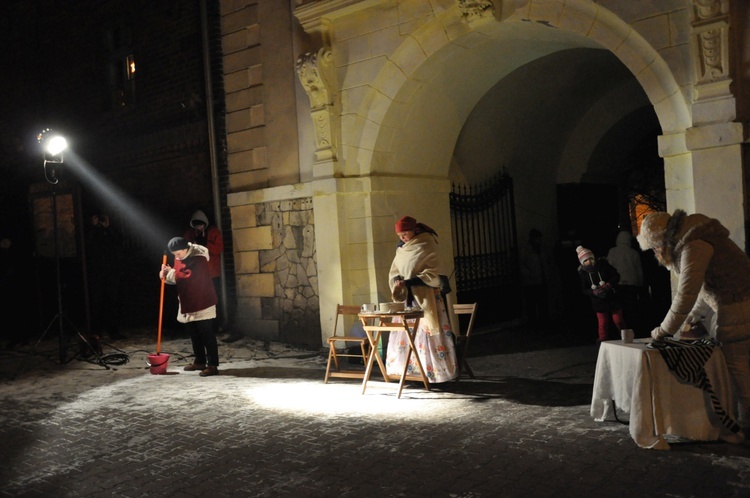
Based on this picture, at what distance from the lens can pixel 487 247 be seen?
11.5 m

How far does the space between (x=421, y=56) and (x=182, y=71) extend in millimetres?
4579

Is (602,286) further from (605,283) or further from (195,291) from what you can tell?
(195,291)

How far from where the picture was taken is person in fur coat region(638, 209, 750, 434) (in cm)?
486

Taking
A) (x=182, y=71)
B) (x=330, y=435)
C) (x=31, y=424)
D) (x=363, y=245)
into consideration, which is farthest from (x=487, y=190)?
(x=31, y=424)

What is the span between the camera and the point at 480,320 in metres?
10.8

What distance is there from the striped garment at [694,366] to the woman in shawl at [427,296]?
8.06ft

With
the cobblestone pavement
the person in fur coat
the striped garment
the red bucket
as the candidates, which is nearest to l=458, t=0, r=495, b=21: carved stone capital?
the person in fur coat

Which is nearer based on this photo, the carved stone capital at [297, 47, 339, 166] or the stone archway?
the stone archway

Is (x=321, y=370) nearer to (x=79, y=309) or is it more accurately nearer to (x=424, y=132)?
(x=424, y=132)

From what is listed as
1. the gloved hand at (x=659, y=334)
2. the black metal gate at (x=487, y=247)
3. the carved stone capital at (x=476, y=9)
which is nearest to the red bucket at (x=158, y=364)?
the black metal gate at (x=487, y=247)

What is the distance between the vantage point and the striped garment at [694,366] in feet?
15.7

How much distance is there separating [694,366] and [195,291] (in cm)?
527

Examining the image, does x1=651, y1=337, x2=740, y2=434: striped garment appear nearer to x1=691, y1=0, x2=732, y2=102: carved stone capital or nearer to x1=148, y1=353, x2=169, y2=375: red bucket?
x1=691, y1=0, x2=732, y2=102: carved stone capital

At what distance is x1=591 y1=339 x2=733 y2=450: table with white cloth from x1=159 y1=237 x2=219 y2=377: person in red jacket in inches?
188
